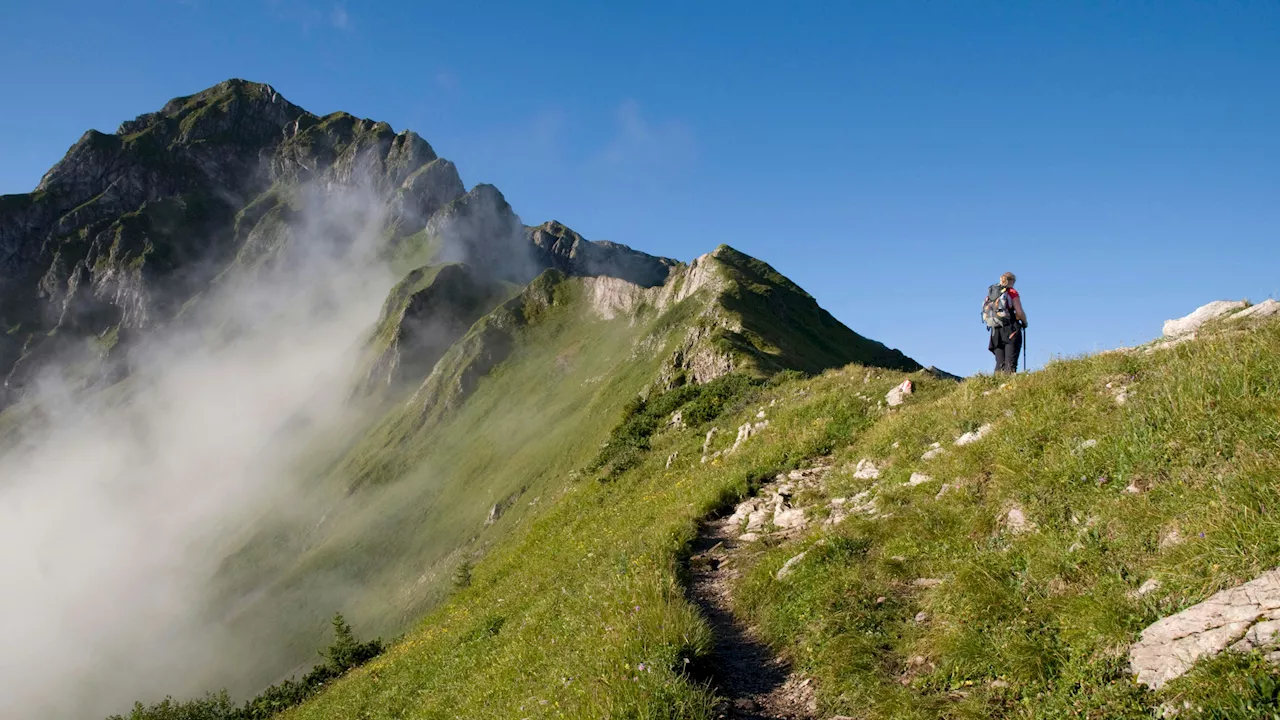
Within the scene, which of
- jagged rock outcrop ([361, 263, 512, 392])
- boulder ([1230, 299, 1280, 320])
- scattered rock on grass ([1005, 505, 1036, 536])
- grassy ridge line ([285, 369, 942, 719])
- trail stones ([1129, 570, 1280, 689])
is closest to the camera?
trail stones ([1129, 570, 1280, 689])

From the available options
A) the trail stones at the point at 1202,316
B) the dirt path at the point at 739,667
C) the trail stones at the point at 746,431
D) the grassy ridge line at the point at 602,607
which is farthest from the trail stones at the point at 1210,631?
the trail stones at the point at 746,431

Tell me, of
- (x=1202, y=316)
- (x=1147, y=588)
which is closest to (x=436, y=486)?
(x=1202, y=316)

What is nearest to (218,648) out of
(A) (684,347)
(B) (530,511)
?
(B) (530,511)

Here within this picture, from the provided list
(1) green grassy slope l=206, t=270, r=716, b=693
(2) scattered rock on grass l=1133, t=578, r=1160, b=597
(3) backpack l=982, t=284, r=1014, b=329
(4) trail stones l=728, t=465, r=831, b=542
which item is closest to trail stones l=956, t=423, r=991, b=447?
(4) trail stones l=728, t=465, r=831, b=542

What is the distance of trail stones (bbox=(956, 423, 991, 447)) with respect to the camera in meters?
11.9

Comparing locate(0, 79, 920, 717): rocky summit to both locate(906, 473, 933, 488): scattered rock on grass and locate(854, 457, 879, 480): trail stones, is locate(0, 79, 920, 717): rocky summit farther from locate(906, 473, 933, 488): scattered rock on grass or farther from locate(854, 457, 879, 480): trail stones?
locate(906, 473, 933, 488): scattered rock on grass

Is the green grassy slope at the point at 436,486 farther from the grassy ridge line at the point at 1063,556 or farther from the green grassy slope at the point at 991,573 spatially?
the grassy ridge line at the point at 1063,556

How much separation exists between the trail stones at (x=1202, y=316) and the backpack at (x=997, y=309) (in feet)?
11.9

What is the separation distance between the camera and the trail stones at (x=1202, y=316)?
43.8ft

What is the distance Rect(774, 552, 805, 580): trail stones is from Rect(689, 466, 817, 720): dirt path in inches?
38.9

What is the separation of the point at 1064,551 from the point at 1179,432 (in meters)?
2.42

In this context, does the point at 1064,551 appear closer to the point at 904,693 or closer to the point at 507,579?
the point at 904,693

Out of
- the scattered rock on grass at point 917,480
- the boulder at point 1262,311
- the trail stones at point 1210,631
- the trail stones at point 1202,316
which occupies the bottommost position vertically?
the trail stones at point 1210,631

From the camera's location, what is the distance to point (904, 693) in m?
6.84
